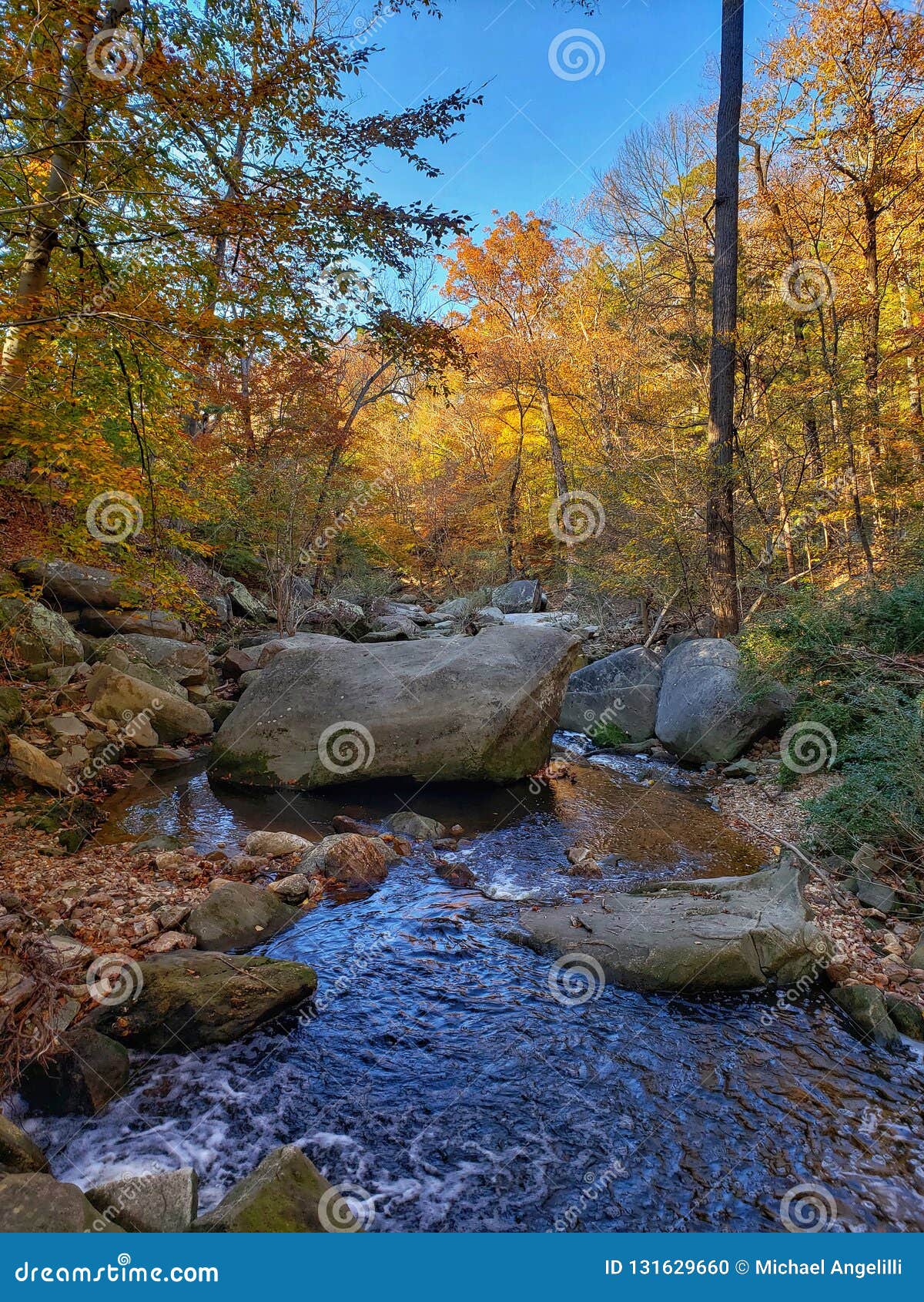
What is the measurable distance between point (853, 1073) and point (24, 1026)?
3.89 m

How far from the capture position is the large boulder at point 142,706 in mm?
7527

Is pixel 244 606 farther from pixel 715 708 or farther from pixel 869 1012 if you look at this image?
pixel 869 1012

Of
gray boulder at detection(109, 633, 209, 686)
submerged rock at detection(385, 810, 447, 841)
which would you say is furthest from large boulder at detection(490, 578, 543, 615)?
submerged rock at detection(385, 810, 447, 841)

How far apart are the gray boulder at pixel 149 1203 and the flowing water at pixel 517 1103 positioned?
238 mm

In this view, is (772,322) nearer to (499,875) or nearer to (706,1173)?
(499,875)

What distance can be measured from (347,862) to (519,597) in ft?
51.7

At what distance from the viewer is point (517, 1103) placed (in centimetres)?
295

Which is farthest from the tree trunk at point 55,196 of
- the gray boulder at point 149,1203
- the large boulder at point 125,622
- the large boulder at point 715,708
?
the large boulder at point 715,708

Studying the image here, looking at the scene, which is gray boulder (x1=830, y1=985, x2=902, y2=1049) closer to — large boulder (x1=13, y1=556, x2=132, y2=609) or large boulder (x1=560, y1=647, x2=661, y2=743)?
large boulder (x1=560, y1=647, x2=661, y2=743)

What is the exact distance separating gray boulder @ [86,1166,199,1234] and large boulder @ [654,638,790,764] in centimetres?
713

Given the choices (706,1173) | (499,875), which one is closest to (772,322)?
(499,875)

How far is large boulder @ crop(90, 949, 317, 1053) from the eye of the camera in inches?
128

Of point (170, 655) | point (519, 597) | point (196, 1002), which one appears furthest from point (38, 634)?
point (519, 597)

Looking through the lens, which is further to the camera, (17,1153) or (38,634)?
(38,634)
